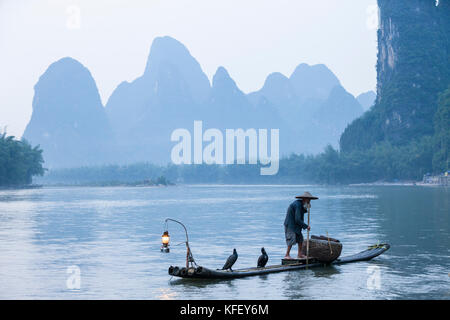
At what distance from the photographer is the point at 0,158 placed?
94.1 meters

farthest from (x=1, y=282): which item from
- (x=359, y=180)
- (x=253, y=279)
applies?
(x=359, y=180)

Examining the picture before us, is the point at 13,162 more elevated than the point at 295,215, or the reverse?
the point at 13,162

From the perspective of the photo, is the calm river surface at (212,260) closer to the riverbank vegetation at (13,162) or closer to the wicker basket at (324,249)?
the wicker basket at (324,249)

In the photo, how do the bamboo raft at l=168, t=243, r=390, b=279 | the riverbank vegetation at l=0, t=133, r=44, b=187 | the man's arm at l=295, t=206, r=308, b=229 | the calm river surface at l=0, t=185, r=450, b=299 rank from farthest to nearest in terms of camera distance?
the riverbank vegetation at l=0, t=133, r=44, b=187 → the man's arm at l=295, t=206, r=308, b=229 → the bamboo raft at l=168, t=243, r=390, b=279 → the calm river surface at l=0, t=185, r=450, b=299

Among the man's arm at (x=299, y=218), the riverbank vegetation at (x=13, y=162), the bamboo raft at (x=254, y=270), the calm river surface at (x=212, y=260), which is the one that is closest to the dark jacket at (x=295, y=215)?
the man's arm at (x=299, y=218)

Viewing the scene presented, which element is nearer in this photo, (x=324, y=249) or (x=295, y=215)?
(x=295, y=215)

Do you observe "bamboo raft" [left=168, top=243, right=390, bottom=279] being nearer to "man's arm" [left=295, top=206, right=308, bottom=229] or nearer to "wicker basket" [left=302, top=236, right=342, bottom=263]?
"wicker basket" [left=302, top=236, right=342, bottom=263]

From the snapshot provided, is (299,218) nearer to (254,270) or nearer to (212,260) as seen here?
(254,270)

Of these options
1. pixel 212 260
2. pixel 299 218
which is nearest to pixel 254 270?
pixel 299 218

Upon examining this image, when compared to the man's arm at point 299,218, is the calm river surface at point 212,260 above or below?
below

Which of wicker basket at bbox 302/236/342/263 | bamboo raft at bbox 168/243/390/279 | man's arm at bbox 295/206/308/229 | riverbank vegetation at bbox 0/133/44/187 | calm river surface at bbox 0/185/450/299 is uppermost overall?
riverbank vegetation at bbox 0/133/44/187

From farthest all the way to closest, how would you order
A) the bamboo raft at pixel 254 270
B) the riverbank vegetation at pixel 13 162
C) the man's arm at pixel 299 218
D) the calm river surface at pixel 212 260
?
the riverbank vegetation at pixel 13 162 → the man's arm at pixel 299 218 → the bamboo raft at pixel 254 270 → the calm river surface at pixel 212 260

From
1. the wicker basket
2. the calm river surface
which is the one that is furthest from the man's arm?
the calm river surface
